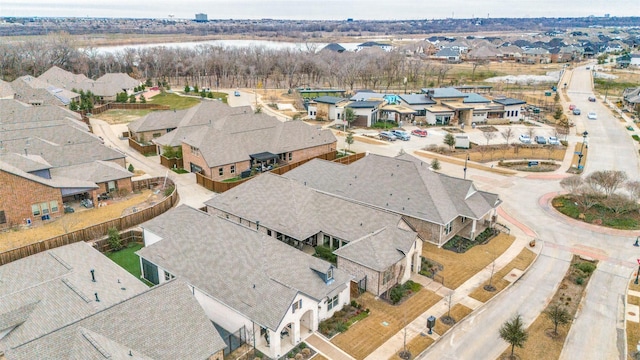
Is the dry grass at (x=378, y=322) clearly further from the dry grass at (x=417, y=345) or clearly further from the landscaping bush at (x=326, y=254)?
the landscaping bush at (x=326, y=254)

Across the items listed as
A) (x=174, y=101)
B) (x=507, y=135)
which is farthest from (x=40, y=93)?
(x=507, y=135)

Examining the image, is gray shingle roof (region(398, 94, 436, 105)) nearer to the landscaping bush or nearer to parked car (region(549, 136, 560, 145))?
parked car (region(549, 136, 560, 145))

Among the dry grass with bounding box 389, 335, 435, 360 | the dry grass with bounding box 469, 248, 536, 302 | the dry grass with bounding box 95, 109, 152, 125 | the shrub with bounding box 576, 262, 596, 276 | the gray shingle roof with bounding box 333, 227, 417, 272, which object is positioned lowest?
the dry grass with bounding box 389, 335, 435, 360

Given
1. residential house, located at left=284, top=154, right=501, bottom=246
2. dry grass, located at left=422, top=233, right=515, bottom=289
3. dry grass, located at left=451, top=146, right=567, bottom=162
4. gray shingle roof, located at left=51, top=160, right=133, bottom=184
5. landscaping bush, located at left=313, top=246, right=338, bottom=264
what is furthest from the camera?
dry grass, located at left=451, top=146, right=567, bottom=162

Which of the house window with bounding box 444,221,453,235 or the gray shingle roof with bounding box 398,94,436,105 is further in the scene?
the gray shingle roof with bounding box 398,94,436,105

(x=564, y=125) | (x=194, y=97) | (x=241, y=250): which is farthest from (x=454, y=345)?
(x=194, y=97)

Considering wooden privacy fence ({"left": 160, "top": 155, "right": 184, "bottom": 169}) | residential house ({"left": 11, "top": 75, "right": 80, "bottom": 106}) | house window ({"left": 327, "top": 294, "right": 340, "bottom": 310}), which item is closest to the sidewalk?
house window ({"left": 327, "top": 294, "right": 340, "bottom": 310})
